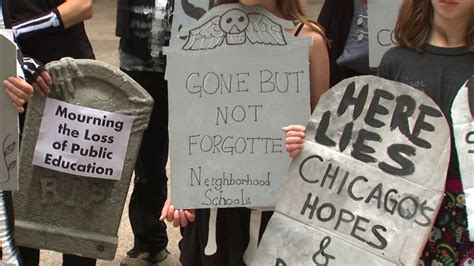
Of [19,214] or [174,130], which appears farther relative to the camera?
[19,214]

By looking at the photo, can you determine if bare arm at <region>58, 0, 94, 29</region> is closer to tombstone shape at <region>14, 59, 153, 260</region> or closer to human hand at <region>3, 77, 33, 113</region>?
tombstone shape at <region>14, 59, 153, 260</region>

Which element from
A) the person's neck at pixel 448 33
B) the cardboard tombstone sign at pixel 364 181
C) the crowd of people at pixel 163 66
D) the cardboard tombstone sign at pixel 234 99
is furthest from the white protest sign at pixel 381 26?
the cardboard tombstone sign at pixel 364 181

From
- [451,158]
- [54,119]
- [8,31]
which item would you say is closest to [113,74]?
[54,119]

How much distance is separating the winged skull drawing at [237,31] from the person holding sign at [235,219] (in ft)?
0.18

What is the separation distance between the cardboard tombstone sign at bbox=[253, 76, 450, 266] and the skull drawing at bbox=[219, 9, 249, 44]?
1.16ft

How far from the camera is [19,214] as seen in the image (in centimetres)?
292

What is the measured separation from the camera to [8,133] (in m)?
2.33

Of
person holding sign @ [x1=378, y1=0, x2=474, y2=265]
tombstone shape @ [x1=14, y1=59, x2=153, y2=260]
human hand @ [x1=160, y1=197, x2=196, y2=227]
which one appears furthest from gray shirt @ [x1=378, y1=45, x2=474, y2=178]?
tombstone shape @ [x1=14, y1=59, x2=153, y2=260]

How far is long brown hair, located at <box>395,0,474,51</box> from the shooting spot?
7.39ft

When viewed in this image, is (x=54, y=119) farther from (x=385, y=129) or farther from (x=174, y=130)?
(x=385, y=129)

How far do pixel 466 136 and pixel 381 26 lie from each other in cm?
101

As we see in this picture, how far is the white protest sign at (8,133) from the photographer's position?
7.61ft

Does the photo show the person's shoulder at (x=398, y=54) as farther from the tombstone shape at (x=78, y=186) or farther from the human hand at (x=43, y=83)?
the human hand at (x=43, y=83)

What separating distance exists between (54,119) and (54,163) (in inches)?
7.3
